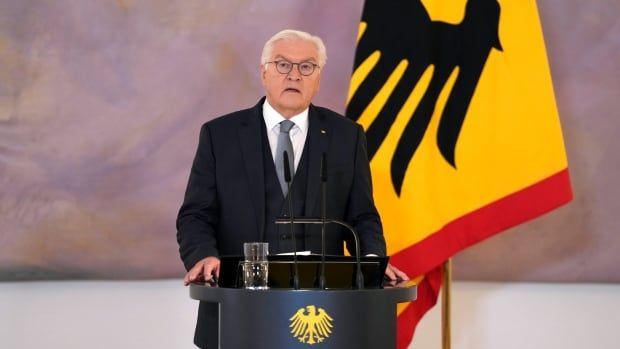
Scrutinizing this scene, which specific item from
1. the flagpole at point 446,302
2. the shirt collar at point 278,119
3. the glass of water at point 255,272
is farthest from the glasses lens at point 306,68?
the flagpole at point 446,302

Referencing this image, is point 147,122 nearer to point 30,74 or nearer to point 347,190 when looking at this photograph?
point 30,74

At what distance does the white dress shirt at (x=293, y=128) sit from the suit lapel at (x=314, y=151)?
34mm

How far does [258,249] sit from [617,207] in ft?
8.21

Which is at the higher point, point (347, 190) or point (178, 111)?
point (178, 111)

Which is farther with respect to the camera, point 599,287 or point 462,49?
point 599,287

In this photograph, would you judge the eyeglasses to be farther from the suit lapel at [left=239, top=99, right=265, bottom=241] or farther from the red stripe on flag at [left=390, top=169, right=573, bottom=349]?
the red stripe on flag at [left=390, top=169, right=573, bottom=349]

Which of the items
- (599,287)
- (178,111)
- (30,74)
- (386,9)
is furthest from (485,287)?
(30,74)

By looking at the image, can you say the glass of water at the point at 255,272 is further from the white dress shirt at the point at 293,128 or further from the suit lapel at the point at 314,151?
the white dress shirt at the point at 293,128

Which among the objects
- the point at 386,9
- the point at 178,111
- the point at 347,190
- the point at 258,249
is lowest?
the point at 258,249

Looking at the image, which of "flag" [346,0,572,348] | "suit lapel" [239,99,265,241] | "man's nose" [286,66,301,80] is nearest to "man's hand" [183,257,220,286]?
"suit lapel" [239,99,265,241]

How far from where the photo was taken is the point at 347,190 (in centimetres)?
317

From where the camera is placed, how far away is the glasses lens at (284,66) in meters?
3.15

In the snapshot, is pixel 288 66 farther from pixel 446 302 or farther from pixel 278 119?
pixel 446 302

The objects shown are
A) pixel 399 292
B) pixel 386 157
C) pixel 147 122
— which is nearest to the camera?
pixel 399 292
